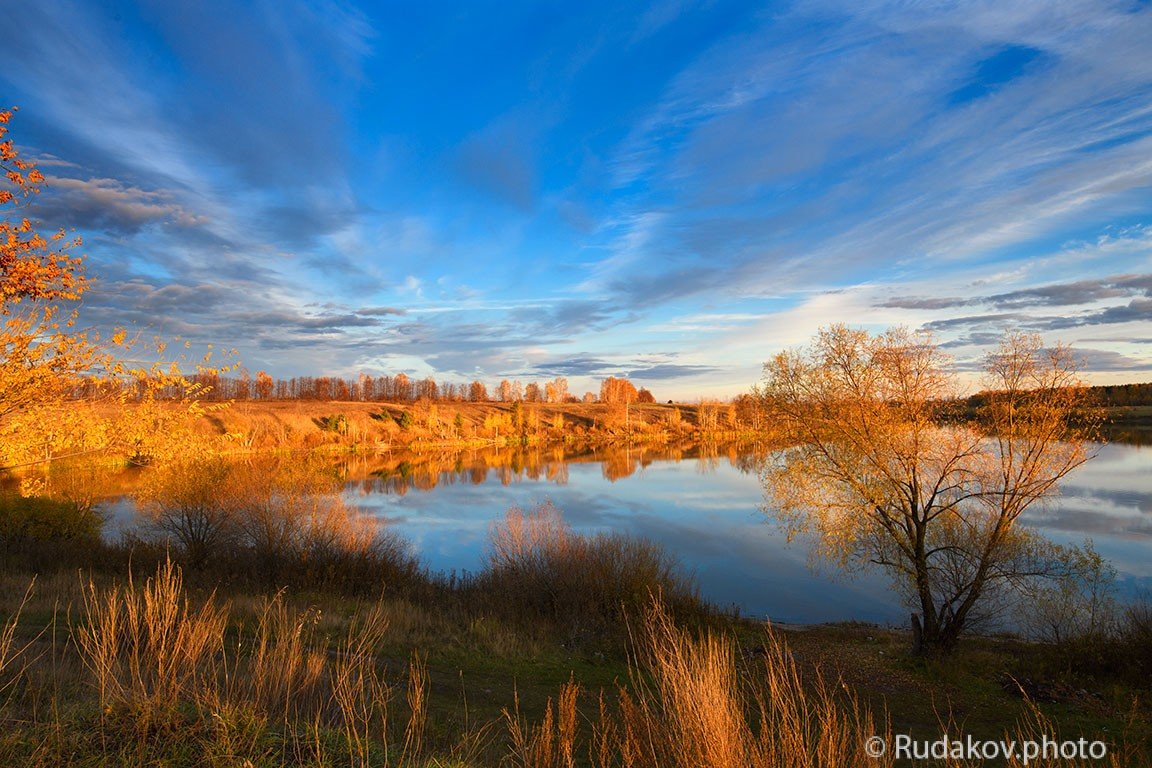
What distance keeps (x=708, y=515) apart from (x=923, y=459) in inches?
738

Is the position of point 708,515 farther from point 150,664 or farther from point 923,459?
point 150,664

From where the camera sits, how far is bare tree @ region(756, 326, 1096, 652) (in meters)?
14.3

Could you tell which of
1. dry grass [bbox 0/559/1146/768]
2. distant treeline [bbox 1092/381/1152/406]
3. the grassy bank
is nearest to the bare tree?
distant treeline [bbox 1092/381/1152/406]

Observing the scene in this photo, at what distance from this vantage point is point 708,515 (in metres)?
33.0

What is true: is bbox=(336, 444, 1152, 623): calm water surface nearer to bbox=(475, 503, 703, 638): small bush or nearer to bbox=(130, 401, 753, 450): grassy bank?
bbox=(475, 503, 703, 638): small bush

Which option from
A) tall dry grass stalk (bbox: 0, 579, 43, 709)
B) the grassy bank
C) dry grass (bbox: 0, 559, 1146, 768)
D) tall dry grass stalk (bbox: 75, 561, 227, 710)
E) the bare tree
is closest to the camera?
dry grass (bbox: 0, 559, 1146, 768)

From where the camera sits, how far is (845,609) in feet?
66.0

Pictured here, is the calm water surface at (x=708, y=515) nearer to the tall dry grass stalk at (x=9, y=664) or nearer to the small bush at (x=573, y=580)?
the small bush at (x=573, y=580)

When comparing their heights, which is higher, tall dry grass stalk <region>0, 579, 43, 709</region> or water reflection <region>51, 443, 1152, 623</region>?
tall dry grass stalk <region>0, 579, 43, 709</region>

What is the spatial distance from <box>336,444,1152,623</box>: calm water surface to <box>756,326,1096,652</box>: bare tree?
4.63m

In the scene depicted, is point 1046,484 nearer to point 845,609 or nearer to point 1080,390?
point 1080,390

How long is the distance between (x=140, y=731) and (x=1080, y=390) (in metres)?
17.6

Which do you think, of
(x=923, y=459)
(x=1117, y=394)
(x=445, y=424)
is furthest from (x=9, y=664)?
(x=445, y=424)

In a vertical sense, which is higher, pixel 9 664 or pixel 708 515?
pixel 9 664
